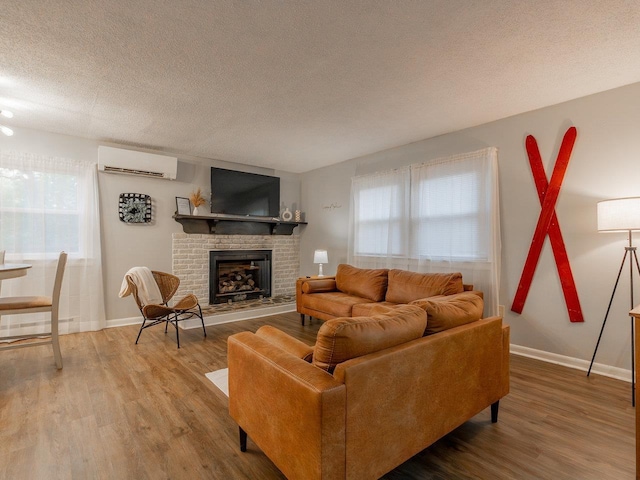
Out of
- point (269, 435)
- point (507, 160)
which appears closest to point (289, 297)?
point (507, 160)

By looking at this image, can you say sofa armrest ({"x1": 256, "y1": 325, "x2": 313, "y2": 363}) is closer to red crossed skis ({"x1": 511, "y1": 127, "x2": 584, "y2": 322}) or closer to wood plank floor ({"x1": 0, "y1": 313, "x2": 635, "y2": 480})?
wood plank floor ({"x1": 0, "y1": 313, "x2": 635, "y2": 480})

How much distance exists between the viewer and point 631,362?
2652 mm

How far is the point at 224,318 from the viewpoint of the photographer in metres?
4.55

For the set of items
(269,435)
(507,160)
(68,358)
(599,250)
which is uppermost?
(507,160)

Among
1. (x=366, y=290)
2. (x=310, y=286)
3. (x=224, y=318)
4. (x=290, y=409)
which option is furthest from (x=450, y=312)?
(x=224, y=318)

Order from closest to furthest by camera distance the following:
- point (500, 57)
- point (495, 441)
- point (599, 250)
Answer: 1. point (495, 441)
2. point (500, 57)
3. point (599, 250)

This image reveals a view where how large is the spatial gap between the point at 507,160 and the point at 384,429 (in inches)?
126

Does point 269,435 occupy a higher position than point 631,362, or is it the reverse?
point 269,435

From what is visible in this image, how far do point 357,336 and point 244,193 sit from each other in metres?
4.56

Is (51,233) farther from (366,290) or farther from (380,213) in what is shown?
(380,213)

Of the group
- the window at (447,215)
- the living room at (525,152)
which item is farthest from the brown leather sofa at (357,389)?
the window at (447,215)

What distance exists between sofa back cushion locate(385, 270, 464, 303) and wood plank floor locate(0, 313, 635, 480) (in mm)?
932

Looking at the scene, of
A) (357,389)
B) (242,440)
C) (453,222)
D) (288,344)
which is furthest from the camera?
(453,222)

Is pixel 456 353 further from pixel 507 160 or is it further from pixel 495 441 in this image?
pixel 507 160
